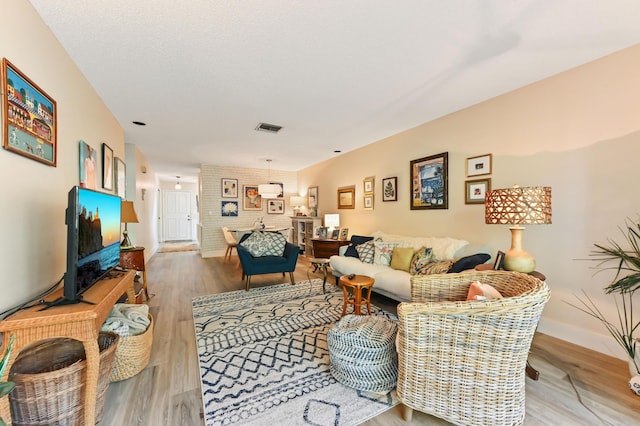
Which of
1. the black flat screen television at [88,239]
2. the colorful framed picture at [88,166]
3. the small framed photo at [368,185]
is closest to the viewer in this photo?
the black flat screen television at [88,239]

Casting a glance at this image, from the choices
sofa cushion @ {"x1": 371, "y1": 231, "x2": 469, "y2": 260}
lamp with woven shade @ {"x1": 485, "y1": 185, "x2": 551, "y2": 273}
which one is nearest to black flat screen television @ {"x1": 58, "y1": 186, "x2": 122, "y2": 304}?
lamp with woven shade @ {"x1": 485, "y1": 185, "x2": 551, "y2": 273}

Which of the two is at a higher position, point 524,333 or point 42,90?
point 42,90

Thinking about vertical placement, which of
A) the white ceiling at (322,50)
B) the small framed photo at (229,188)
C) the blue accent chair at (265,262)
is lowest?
the blue accent chair at (265,262)

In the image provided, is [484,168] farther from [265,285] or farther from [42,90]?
[42,90]

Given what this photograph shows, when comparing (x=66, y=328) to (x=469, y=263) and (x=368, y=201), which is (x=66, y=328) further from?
(x=368, y=201)

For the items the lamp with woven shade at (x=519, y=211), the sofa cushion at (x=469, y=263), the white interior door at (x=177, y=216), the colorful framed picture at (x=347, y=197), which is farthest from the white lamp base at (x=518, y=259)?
the white interior door at (x=177, y=216)

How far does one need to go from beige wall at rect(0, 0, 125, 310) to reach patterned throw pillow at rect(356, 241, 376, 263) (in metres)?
3.17

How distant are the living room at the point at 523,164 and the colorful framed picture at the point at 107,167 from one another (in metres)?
0.14

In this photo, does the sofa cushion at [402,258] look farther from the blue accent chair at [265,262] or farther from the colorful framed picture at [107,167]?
the colorful framed picture at [107,167]

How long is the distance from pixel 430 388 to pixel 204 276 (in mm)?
4356

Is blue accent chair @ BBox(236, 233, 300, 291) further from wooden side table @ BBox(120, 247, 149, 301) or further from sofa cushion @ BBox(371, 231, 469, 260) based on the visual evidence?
sofa cushion @ BBox(371, 231, 469, 260)

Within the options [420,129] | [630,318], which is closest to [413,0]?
[420,129]

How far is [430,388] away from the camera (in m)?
1.36

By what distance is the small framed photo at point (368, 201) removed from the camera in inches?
185
